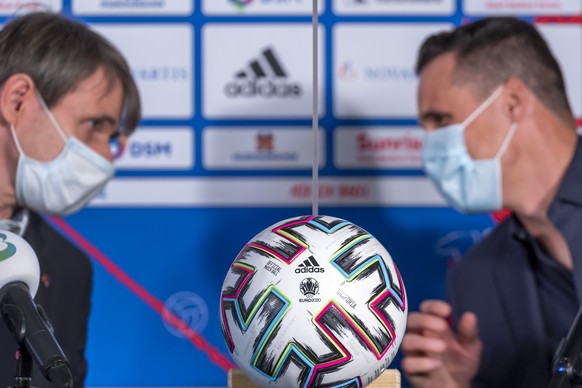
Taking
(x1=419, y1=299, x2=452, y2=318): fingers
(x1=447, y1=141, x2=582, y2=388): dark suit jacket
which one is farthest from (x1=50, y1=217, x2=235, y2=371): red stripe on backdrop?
(x1=419, y1=299, x2=452, y2=318): fingers

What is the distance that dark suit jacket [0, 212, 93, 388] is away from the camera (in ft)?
6.99

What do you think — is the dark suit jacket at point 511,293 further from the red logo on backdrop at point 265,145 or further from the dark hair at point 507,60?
the red logo on backdrop at point 265,145

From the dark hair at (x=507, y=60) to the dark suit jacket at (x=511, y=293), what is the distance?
0.18 metres

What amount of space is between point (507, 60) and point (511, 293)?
641 millimetres

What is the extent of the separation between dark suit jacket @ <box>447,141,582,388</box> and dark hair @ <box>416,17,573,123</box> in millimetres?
182

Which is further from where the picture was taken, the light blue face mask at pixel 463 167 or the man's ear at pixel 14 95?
the light blue face mask at pixel 463 167

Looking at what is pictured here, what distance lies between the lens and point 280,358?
1.11m

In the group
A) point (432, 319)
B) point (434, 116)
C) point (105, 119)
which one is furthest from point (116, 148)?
point (432, 319)

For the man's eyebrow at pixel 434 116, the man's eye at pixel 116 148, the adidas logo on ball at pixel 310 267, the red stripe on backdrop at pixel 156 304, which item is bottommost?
the red stripe on backdrop at pixel 156 304

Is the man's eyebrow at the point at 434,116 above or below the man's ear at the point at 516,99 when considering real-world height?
below

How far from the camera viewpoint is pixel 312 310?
43.3 inches

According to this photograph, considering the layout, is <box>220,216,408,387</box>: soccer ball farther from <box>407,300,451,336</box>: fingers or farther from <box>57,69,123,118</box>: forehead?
<box>57,69,123,118</box>: forehead

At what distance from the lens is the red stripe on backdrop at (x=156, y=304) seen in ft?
7.84

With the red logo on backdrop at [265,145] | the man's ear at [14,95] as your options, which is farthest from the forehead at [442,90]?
the man's ear at [14,95]
